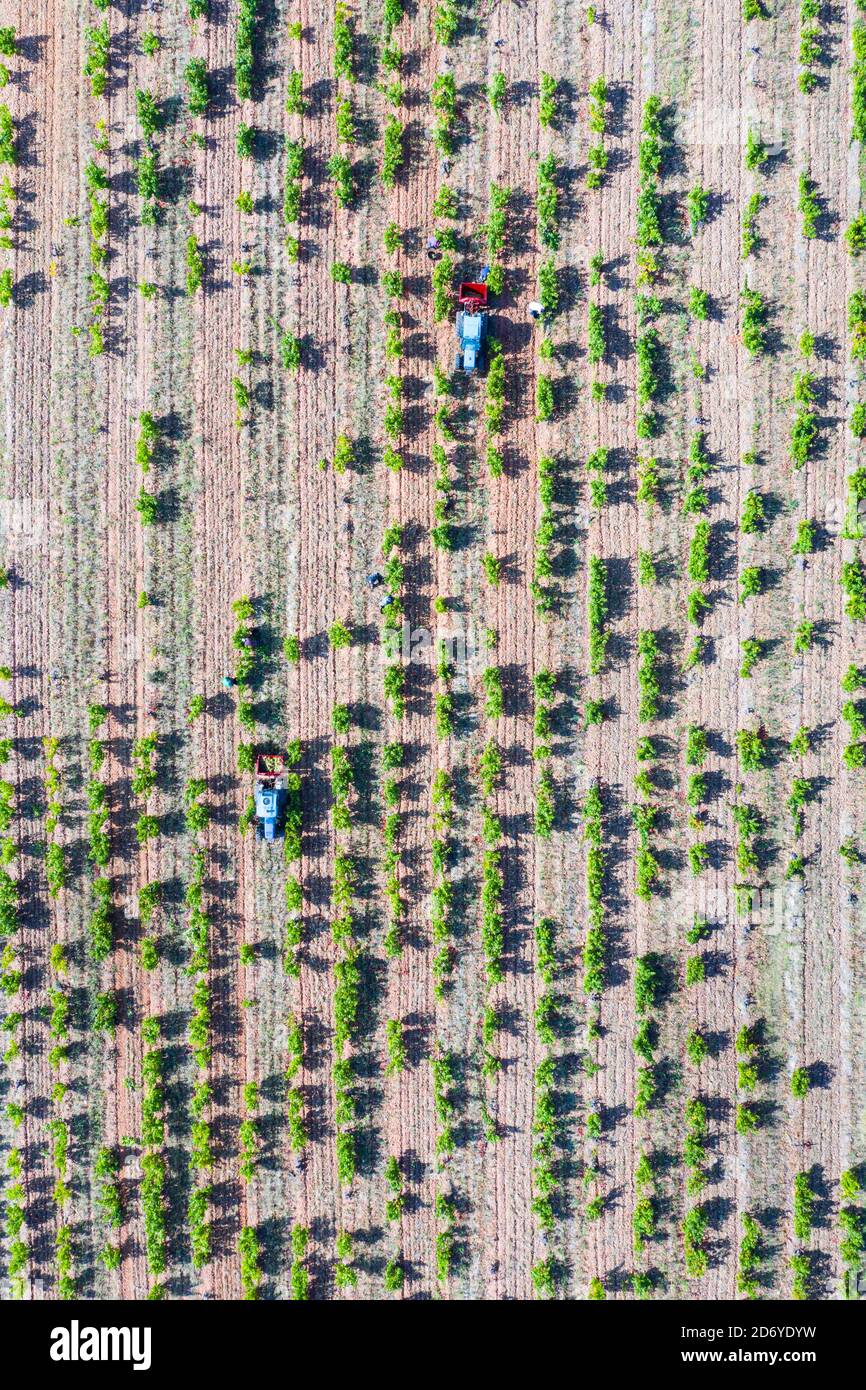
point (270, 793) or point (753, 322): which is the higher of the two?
point (753, 322)

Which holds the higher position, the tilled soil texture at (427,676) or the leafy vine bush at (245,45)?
the leafy vine bush at (245,45)

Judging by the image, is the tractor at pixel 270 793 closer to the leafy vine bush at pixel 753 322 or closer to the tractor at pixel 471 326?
the tractor at pixel 471 326

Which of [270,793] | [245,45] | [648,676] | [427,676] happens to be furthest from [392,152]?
[270,793]

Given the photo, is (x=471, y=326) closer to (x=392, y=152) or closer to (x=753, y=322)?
(x=392, y=152)

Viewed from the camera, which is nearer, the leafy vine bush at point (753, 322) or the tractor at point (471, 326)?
the tractor at point (471, 326)

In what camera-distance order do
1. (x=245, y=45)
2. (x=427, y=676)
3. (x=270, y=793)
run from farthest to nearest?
(x=427, y=676), (x=245, y=45), (x=270, y=793)

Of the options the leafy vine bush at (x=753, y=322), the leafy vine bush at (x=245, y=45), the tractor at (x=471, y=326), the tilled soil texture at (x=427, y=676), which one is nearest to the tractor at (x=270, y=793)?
the tilled soil texture at (x=427, y=676)

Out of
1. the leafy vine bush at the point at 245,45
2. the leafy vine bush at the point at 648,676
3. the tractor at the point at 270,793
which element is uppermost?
the leafy vine bush at the point at 245,45
